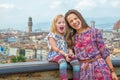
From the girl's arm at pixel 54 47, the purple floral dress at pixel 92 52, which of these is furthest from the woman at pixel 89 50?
the girl's arm at pixel 54 47

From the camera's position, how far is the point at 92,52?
292cm

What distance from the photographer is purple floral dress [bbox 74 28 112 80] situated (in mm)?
2885

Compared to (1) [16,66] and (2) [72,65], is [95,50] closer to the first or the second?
(2) [72,65]

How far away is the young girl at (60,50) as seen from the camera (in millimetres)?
2914

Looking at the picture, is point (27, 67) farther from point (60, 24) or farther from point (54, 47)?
point (60, 24)

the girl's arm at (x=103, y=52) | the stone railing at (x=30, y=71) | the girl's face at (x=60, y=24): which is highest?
the girl's face at (x=60, y=24)

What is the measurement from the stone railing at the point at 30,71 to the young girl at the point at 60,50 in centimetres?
7

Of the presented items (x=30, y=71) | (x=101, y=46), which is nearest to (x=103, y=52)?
(x=101, y=46)

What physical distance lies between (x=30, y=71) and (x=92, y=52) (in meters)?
0.55

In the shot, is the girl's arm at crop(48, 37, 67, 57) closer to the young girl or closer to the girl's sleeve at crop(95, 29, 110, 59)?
the young girl

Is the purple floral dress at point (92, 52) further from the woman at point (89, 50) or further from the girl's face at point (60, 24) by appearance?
the girl's face at point (60, 24)

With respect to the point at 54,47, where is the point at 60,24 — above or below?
above

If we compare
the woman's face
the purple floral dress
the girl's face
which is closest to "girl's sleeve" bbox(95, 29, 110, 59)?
the purple floral dress

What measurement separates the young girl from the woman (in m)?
0.05
